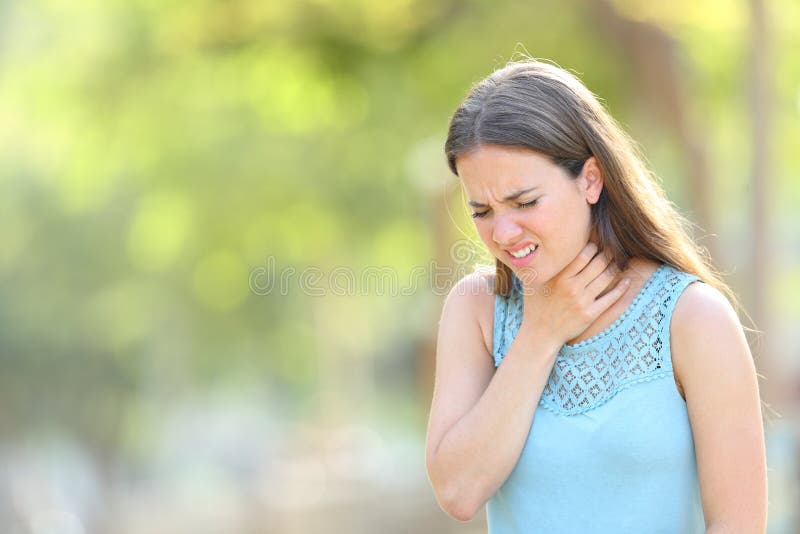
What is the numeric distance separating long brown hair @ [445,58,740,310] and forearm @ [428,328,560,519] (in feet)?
0.95

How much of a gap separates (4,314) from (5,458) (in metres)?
3.44

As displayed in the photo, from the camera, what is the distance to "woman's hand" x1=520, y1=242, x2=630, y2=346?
90.4 inches

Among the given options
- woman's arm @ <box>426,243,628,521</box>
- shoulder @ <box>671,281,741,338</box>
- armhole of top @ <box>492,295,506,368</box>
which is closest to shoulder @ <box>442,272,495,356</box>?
armhole of top @ <box>492,295,506,368</box>

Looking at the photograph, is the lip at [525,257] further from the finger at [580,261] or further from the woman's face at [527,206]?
the finger at [580,261]

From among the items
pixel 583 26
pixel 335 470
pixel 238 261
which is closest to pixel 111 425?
pixel 335 470

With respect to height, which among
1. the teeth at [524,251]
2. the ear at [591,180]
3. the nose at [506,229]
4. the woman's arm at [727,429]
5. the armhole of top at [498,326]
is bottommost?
the woman's arm at [727,429]

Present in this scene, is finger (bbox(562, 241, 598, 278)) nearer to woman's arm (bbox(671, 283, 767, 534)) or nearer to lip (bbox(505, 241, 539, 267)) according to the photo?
lip (bbox(505, 241, 539, 267))

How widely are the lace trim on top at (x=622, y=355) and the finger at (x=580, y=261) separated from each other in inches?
5.0

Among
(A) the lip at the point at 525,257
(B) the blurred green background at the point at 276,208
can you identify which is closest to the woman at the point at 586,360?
(A) the lip at the point at 525,257

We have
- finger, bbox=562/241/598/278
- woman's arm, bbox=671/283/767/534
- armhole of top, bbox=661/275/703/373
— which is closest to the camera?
woman's arm, bbox=671/283/767/534

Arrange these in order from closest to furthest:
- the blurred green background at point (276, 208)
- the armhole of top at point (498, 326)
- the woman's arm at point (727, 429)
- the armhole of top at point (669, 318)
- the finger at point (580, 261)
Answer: the woman's arm at point (727, 429)
the armhole of top at point (669, 318)
the finger at point (580, 261)
the armhole of top at point (498, 326)
the blurred green background at point (276, 208)

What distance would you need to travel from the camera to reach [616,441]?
7.17 feet

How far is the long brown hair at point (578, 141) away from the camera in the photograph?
224cm

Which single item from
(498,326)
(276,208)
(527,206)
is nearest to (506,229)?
(527,206)
